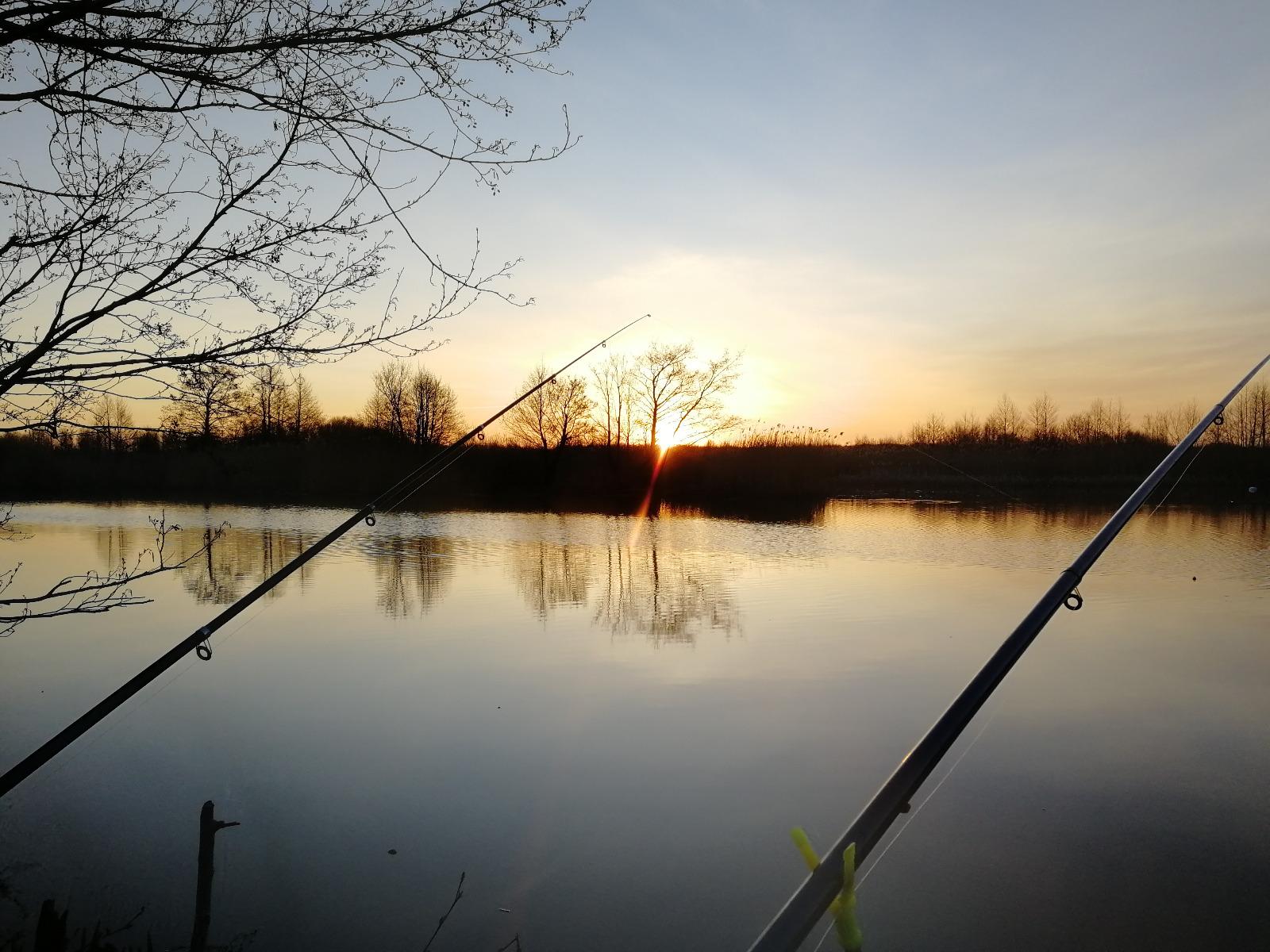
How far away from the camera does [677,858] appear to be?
13.4 feet

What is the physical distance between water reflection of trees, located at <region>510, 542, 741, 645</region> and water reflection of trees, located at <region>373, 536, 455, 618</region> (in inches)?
41.7

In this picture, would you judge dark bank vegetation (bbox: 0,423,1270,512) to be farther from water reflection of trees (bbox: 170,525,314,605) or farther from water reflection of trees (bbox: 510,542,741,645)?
water reflection of trees (bbox: 510,542,741,645)

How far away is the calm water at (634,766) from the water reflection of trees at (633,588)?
0.10m

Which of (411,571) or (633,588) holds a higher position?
(411,571)

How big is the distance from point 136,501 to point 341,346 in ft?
86.0

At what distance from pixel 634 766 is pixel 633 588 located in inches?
248

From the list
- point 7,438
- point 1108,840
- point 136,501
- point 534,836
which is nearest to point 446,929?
point 534,836

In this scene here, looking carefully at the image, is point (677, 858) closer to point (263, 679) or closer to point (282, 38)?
point (282, 38)

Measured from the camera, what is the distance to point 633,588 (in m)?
11.5

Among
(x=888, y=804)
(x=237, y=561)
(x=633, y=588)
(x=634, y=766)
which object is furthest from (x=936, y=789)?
(x=237, y=561)

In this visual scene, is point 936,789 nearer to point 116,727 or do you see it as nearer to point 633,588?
point 116,727

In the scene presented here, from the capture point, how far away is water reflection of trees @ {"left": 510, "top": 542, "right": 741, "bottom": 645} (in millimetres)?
9219

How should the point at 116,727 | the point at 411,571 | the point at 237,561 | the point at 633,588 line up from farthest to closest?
the point at 237,561 → the point at 411,571 → the point at 633,588 → the point at 116,727

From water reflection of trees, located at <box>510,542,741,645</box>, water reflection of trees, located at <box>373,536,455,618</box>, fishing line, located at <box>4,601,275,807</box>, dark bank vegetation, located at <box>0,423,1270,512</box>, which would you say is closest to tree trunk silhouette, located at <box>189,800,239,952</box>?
fishing line, located at <box>4,601,275,807</box>
